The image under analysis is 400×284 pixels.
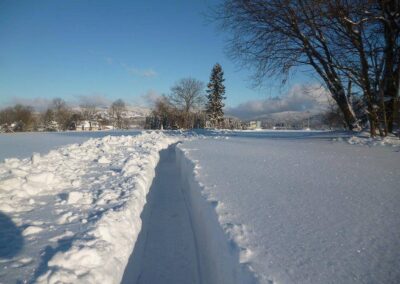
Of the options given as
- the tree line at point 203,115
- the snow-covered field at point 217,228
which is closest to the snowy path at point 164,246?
the snow-covered field at point 217,228

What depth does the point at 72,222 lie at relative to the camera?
3.07 metres

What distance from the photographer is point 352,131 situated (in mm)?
10312

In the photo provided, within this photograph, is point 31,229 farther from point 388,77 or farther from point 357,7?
point 388,77

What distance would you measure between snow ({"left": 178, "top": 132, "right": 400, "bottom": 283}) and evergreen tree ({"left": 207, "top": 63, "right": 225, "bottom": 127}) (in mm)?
39863

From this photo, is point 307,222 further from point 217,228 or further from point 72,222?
point 72,222

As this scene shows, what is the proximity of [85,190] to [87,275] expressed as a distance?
238 cm

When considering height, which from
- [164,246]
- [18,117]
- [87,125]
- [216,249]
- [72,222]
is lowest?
[164,246]

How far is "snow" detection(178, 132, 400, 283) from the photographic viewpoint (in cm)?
174

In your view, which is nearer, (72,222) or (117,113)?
(72,222)

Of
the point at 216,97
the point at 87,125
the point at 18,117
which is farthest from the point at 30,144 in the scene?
the point at 18,117

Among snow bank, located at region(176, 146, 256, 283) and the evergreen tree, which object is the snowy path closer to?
snow bank, located at region(176, 146, 256, 283)

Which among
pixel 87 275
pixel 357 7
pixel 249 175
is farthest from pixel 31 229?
pixel 357 7

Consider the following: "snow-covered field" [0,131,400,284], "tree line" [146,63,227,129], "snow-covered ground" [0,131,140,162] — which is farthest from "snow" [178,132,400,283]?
"tree line" [146,63,227,129]

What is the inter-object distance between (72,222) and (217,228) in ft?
5.66
